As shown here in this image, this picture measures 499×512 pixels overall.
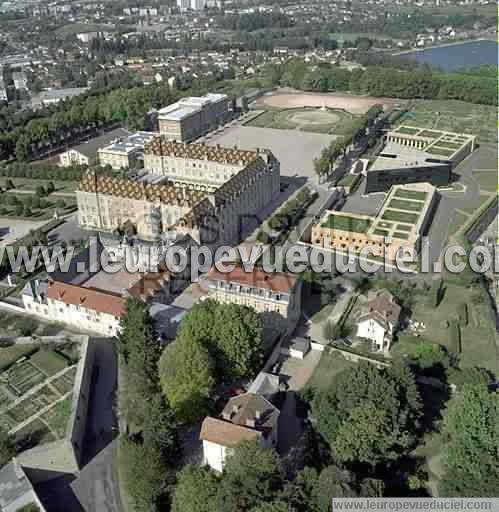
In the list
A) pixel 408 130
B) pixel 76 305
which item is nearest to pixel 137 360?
pixel 76 305

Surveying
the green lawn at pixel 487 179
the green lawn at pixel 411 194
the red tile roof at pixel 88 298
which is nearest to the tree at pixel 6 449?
the red tile roof at pixel 88 298

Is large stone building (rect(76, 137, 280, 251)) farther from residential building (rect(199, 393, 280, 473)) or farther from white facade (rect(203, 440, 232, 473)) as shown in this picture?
white facade (rect(203, 440, 232, 473))

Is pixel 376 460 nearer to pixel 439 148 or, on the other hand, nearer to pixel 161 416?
pixel 161 416

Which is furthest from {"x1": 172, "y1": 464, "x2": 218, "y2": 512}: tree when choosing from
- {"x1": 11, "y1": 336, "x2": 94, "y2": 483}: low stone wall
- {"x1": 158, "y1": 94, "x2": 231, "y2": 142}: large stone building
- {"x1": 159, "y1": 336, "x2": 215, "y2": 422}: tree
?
{"x1": 158, "y1": 94, "x2": 231, "y2": 142}: large stone building

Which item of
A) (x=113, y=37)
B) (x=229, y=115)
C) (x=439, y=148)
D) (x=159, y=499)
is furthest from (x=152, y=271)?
(x=113, y=37)

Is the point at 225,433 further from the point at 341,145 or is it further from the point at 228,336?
the point at 341,145

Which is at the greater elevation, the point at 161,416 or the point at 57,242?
the point at 161,416

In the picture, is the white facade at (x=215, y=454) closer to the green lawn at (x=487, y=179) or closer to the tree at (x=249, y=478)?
the tree at (x=249, y=478)
